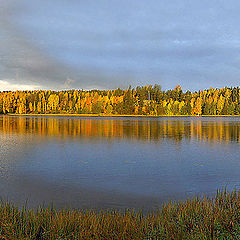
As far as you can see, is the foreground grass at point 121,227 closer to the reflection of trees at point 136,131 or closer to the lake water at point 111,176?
the lake water at point 111,176

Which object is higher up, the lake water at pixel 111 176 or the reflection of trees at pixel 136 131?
the reflection of trees at pixel 136 131

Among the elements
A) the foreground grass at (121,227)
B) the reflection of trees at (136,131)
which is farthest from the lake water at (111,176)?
the reflection of trees at (136,131)

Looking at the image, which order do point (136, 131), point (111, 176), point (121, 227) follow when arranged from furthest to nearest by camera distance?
1. point (136, 131)
2. point (111, 176)
3. point (121, 227)

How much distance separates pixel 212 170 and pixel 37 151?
16406mm

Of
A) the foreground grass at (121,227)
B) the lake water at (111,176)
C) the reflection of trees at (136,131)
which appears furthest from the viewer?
the reflection of trees at (136,131)

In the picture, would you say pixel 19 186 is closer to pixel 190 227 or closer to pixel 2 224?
pixel 2 224

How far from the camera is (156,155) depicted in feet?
70.7

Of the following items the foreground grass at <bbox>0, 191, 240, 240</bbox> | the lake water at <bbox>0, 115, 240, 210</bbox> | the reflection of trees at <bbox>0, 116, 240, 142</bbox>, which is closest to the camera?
the foreground grass at <bbox>0, 191, 240, 240</bbox>

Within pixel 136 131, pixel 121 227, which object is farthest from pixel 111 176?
pixel 136 131

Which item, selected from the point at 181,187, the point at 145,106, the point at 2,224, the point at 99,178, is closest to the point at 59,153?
the point at 99,178

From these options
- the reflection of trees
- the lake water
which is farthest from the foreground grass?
the reflection of trees

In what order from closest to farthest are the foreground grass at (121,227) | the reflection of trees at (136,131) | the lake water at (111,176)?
the foreground grass at (121,227), the lake water at (111,176), the reflection of trees at (136,131)

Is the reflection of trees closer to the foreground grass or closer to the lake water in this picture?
the lake water

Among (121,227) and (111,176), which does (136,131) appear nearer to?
(111,176)
